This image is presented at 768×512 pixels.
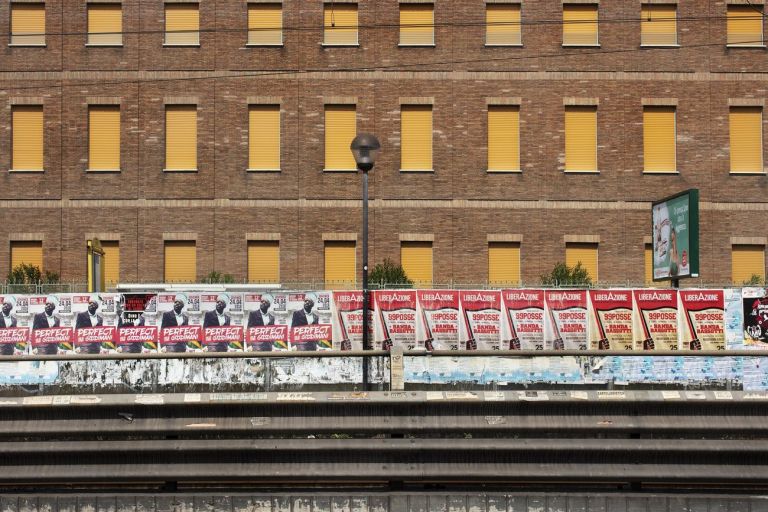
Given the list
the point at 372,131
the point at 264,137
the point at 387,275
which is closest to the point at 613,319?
the point at 387,275

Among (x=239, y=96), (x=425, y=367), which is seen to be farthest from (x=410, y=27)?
(x=425, y=367)

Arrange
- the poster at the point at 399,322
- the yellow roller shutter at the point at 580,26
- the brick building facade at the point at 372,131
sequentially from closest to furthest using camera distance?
the poster at the point at 399,322
the brick building facade at the point at 372,131
the yellow roller shutter at the point at 580,26

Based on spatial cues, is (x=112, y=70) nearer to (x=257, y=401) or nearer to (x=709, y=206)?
(x=709, y=206)

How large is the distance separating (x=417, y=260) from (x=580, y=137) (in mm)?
6894

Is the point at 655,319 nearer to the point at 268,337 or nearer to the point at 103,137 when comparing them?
the point at 268,337

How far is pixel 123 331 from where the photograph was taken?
1706cm

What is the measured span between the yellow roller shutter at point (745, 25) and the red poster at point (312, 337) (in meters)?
23.6

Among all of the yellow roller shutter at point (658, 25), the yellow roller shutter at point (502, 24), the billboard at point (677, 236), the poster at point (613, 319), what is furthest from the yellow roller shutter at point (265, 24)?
the poster at point (613, 319)

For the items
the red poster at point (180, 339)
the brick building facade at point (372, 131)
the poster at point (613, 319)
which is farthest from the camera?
the brick building facade at point (372, 131)

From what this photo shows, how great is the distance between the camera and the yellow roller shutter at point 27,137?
3572 centimetres

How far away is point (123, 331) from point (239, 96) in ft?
63.4

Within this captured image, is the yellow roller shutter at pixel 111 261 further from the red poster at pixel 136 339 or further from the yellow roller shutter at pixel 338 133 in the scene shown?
the red poster at pixel 136 339

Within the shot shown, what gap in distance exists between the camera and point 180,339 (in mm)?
17375

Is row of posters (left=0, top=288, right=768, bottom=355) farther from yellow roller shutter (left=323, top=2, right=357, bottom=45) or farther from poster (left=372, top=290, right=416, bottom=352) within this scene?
yellow roller shutter (left=323, top=2, right=357, bottom=45)
